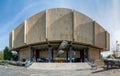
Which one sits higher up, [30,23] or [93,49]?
[30,23]

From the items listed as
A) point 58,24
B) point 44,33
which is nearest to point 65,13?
point 58,24

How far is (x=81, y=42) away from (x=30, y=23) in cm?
1261

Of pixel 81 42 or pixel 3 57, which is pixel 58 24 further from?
pixel 3 57

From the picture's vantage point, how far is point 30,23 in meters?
44.6

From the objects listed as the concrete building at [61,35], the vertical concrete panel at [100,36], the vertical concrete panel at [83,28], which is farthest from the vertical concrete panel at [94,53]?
the vertical concrete panel at [83,28]

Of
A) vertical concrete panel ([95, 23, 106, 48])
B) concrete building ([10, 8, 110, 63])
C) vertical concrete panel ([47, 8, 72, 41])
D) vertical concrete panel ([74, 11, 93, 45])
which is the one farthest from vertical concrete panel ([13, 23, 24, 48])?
vertical concrete panel ([95, 23, 106, 48])

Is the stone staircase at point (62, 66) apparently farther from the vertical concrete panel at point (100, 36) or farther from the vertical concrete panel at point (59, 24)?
the vertical concrete panel at point (100, 36)

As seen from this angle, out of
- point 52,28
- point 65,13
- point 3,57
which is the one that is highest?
point 65,13

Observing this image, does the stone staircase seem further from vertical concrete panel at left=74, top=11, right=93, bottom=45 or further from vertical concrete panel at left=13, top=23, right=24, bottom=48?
vertical concrete panel at left=13, top=23, right=24, bottom=48

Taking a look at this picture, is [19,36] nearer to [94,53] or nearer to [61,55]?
[61,55]

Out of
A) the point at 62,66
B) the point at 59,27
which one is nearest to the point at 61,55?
the point at 59,27

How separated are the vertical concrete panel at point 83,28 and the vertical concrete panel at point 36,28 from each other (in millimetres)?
6919

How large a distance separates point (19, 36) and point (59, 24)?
1333 cm

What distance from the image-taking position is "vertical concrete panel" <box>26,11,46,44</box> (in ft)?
136
